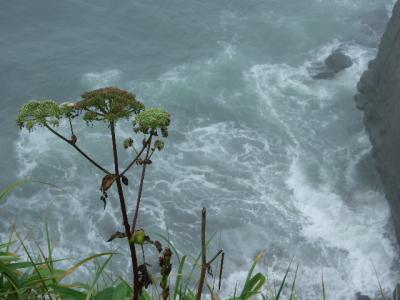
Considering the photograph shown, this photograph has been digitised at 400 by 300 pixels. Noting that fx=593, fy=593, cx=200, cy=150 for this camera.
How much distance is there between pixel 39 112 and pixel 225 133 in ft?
91.0

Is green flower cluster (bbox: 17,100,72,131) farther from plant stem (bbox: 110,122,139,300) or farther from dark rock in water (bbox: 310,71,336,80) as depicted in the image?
dark rock in water (bbox: 310,71,336,80)

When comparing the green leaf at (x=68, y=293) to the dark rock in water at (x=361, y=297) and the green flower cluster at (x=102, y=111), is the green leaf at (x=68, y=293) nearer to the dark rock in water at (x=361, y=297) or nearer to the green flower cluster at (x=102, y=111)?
the green flower cluster at (x=102, y=111)

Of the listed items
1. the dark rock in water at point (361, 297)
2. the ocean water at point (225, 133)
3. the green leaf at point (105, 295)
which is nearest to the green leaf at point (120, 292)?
the green leaf at point (105, 295)

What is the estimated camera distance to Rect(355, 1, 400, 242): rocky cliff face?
2473 centimetres

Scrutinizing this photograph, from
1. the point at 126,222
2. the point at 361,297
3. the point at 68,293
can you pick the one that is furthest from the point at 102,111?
the point at 361,297

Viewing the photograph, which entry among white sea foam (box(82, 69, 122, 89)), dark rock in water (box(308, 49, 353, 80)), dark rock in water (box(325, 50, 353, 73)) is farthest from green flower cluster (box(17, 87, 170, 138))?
dark rock in water (box(325, 50, 353, 73))

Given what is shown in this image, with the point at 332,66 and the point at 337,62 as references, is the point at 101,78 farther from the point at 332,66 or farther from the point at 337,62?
the point at 337,62

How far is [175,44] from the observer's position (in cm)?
3750

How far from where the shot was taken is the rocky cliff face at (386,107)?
24.7 meters

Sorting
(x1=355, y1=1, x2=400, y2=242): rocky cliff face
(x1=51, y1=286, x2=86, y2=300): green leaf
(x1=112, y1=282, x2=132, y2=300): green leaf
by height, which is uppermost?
(x1=355, y1=1, x2=400, y2=242): rocky cliff face

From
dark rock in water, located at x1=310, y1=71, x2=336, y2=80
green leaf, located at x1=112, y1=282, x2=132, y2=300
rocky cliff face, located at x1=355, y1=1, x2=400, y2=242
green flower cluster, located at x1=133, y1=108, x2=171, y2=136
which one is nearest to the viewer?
green flower cluster, located at x1=133, y1=108, x2=171, y2=136

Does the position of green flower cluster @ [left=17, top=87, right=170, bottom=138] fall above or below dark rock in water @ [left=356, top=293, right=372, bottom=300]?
below

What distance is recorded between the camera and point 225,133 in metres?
30.4

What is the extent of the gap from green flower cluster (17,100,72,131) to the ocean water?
710 inches
